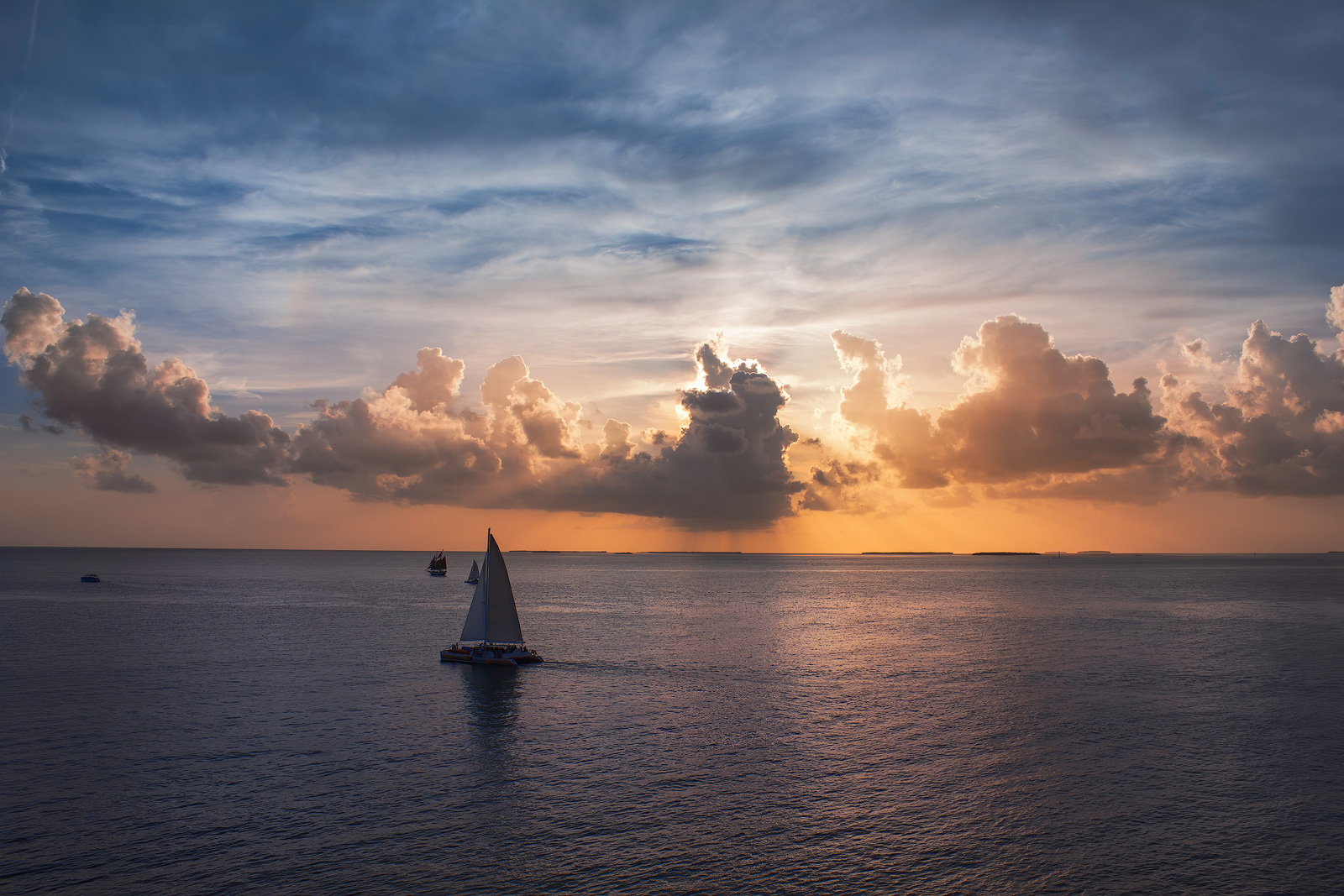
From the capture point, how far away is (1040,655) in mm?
104688

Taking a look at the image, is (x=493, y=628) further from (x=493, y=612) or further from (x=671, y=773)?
(x=671, y=773)

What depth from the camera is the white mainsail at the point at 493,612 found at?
307ft

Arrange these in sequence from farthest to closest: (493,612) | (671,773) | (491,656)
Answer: (493,612) < (491,656) < (671,773)

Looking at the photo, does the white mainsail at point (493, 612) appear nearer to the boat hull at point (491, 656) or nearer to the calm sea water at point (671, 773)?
the boat hull at point (491, 656)

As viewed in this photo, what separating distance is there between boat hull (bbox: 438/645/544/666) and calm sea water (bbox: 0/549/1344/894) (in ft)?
7.09

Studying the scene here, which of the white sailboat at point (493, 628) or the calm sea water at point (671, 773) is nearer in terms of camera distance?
the calm sea water at point (671, 773)

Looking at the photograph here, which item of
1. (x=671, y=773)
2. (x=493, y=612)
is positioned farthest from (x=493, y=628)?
(x=671, y=773)

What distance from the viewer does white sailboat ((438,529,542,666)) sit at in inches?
3671

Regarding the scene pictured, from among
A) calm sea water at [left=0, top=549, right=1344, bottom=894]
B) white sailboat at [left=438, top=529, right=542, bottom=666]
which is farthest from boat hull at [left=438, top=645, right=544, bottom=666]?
calm sea water at [left=0, top=549, right=1344, bottom=894]

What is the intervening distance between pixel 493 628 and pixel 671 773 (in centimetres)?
4835

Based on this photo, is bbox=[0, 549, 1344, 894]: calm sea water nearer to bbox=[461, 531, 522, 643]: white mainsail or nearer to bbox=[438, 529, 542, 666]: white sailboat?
bbox=[438, 529, 542, 666]: white sailboat

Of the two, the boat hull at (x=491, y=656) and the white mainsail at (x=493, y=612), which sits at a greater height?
the white mainsail at (x=493, y=612)

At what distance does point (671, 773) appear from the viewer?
171ft

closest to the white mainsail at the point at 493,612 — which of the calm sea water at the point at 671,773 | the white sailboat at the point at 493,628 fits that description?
the white sailboat at the point at 493,628
